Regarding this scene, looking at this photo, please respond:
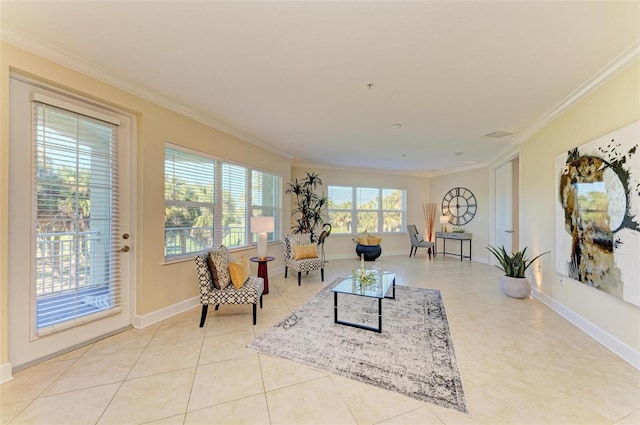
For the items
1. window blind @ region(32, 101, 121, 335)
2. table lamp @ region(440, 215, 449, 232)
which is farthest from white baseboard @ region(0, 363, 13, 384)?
table lamp @ region(440, 215, 449, 232)

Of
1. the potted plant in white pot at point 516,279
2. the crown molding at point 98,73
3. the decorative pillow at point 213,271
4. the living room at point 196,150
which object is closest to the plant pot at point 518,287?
the potted plant in white pot at point 516,279

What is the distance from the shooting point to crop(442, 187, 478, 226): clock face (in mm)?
7301

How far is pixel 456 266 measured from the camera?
6316 millimetres

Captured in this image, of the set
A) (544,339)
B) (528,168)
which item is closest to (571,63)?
(528,168)

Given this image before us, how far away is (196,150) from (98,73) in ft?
4.16

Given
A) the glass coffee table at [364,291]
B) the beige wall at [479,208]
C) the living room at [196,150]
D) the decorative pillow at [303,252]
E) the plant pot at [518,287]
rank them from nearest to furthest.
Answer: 1. the living room at [196,150]
2. the glass coffee table at [364,291]
3. the plant pot at [518,287]
4. the decorative pillow at [303,252]
5. the beige wall at [479,208]

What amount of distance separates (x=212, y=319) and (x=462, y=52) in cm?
364

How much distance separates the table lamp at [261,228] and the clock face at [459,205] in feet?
19.0

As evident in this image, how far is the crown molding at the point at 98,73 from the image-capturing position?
205cm

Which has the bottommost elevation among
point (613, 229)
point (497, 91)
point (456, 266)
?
point (456, 266)

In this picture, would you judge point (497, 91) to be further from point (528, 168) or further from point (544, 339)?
point (544, 339)

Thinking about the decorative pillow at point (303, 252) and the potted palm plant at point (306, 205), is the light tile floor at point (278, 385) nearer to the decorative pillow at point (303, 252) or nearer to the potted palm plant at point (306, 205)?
the decorative pillow at point (303, 252)

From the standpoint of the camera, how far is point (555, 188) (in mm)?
3383

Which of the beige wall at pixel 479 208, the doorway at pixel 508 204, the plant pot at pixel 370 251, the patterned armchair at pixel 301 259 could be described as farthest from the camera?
the plant pot at pixel 370 251
